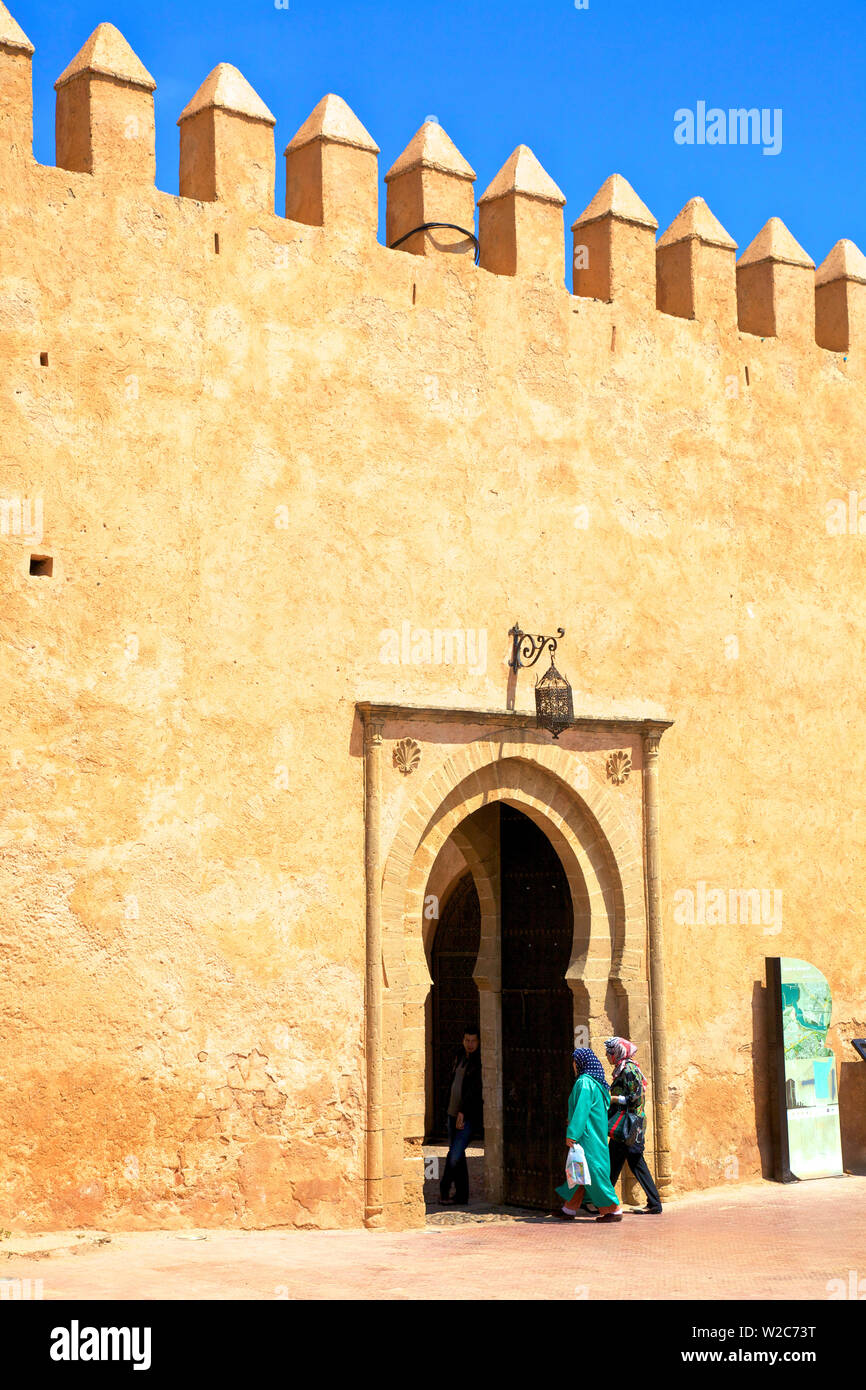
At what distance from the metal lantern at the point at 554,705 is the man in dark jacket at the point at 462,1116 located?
2.66m

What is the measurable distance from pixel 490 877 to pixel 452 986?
3.21 metres

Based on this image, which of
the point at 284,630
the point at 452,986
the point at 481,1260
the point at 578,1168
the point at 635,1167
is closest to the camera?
the point at 481,1260

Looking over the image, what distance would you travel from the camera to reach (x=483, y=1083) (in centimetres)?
1162

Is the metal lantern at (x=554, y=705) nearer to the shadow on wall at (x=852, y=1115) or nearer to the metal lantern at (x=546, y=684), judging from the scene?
the metal lantern at (x=546, y=684)

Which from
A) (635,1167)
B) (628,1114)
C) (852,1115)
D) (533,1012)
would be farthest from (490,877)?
(852,1115)

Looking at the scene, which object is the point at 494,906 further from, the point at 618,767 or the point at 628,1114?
the point at 628,1114

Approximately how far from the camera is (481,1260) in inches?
330

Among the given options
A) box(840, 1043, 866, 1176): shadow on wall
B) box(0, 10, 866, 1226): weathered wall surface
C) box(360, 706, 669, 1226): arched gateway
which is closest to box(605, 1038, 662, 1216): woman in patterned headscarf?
box(360, 706, 669, 1226): arched gateway

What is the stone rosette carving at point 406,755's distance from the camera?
991 cm

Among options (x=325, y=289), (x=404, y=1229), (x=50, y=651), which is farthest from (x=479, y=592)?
(x=404, y=1229)

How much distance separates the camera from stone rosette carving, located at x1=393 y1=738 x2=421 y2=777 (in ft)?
32.5

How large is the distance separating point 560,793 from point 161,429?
12.0 ft

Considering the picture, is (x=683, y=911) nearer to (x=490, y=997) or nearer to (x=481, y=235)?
(x=490, y=997)

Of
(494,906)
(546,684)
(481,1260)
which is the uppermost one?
(546,684)
